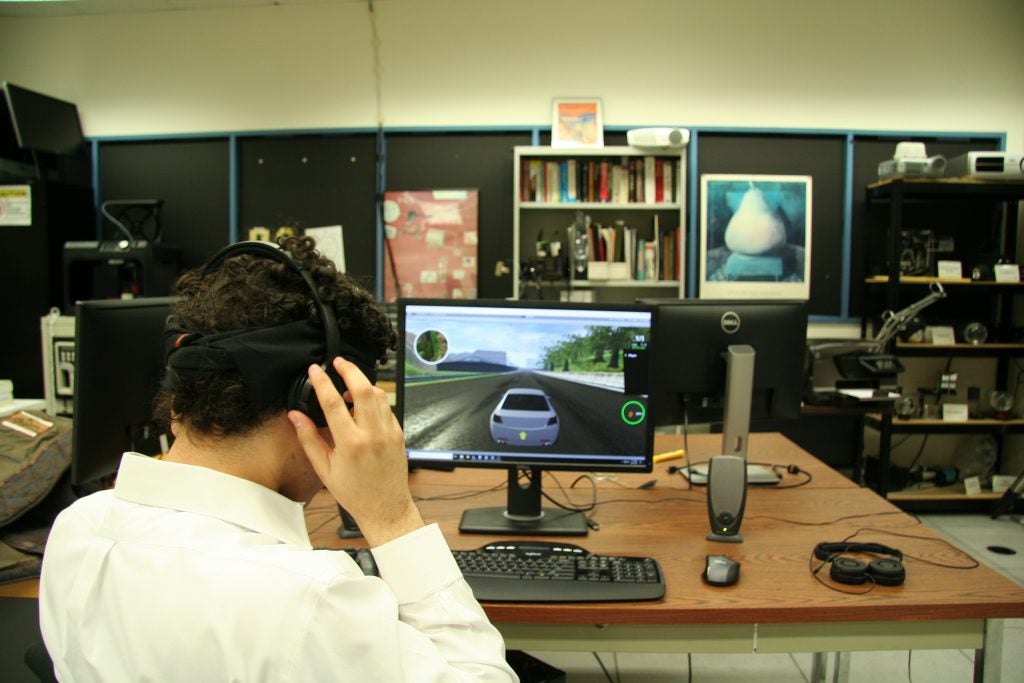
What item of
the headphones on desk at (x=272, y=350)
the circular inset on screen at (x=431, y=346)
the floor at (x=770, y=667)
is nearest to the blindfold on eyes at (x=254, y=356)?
the headphones on desk at (x=272, y=350)

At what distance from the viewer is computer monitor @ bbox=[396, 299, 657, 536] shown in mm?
1479

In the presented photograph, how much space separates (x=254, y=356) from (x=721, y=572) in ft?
3.11

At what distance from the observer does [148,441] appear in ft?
4.77

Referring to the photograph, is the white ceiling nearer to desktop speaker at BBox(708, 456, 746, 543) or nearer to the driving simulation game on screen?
the driving simulation game on screen

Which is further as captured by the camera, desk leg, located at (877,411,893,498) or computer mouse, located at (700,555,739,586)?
desk leg, located at (877,411,893,498)

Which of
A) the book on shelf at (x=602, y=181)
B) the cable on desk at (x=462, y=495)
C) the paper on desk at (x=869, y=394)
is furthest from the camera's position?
the book on shelf at (x=602, y=181)

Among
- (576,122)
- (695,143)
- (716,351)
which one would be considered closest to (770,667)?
(716,351)

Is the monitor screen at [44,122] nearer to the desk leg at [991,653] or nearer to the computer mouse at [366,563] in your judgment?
the computer mouse at [366,563]

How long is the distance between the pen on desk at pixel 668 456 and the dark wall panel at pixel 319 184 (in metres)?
2.63

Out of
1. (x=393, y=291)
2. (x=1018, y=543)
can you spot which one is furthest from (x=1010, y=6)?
(x=393, y=291)

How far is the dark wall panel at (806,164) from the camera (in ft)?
13.4

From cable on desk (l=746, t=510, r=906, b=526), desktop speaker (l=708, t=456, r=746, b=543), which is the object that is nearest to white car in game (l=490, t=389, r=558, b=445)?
desktop speaker (l=708, t=456, r=746, b=543)

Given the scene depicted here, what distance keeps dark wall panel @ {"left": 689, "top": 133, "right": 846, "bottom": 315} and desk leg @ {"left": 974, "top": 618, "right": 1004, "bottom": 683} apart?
3179mm

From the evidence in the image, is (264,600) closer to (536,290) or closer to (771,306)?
(771,306)
